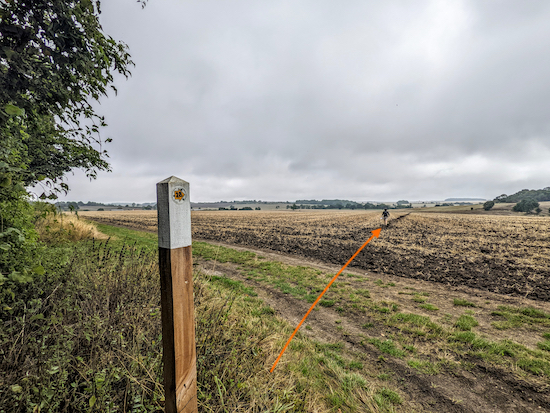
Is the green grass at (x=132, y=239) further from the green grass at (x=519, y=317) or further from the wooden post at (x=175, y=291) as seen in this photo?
the green grass at (x=519, y=317)

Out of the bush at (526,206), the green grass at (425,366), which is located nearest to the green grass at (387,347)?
the green grass at (425,366)

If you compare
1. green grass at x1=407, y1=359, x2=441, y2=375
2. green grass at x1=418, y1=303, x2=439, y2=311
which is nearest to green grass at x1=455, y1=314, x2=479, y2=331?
green grass at x1=418, y1=303, x2=439, y2=311

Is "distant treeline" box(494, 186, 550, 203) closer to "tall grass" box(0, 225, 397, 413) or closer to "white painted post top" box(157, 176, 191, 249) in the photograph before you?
"tall grass" box(0, 225, 397, 413)

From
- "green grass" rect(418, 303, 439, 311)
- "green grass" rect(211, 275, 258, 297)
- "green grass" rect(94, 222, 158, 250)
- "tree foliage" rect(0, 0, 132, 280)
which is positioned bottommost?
"green grass" rect(418, 303, 439, 311)

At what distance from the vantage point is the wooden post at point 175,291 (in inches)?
75.1

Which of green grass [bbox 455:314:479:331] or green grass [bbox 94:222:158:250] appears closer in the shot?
green grass [bbox 455:314:479:331]

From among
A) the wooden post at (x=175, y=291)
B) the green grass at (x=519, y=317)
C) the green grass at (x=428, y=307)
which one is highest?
the wooden post at (x=175, y=291)

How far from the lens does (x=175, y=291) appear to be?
194 cm

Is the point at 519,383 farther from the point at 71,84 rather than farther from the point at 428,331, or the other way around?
the point at 71,84

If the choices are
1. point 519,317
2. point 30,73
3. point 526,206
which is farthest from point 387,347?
point 526,206

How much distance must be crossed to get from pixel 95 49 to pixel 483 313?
10871 millimetres

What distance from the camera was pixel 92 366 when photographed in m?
2.61

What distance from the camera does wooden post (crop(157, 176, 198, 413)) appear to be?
1907mm

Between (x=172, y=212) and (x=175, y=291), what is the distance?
658mm
